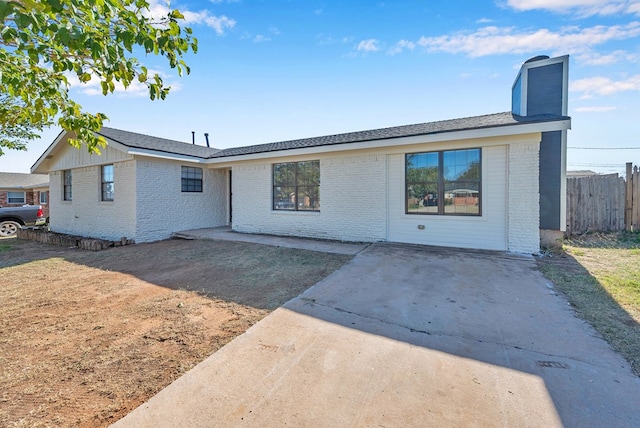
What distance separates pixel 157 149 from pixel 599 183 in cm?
1457

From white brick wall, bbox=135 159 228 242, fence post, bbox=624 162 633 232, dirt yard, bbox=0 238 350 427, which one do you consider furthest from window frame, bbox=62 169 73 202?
fence post, bbox=624 162 633 232

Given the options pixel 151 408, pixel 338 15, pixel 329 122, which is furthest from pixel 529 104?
pixel 151 408

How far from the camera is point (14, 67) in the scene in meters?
3.26

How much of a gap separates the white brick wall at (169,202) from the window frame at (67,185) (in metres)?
5.44

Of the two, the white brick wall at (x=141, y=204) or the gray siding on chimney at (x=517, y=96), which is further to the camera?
the white brick wall at (x=141, y=204)

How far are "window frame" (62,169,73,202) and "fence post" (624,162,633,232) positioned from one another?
20.6 m

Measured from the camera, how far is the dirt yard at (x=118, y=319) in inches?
89.7

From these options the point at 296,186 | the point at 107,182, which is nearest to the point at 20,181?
the point at 107,182

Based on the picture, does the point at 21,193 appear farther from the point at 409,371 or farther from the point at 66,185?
the point at 409,371

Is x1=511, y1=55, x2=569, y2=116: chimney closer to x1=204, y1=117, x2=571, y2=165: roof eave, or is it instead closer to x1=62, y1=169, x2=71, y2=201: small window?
x1=204, y1=117, x2=571, y2=165: roof eave

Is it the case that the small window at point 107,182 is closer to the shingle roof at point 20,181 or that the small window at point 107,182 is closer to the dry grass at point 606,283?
the dry grass at point 606,283

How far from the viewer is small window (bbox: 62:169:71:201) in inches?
500

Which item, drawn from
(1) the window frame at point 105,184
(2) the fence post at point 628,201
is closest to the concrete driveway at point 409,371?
(2) the fence post at point 628,201

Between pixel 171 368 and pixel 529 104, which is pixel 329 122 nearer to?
pixel 529 104
